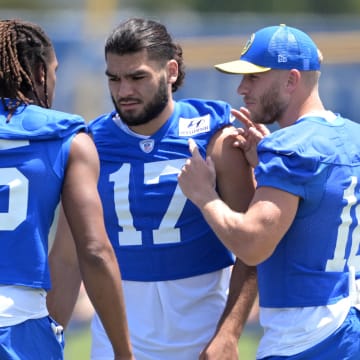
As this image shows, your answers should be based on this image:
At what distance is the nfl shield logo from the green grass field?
3927 millimetres

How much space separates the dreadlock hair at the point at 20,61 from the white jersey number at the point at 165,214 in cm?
66

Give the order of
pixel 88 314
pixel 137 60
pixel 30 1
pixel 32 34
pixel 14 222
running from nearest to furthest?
pixel 14 222 < pixel 32 34 < pixel 137 60 < pixel 88 314 < pixel 30 1

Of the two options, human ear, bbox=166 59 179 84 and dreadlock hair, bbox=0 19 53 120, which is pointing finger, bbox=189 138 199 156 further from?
dreadlock hair, bbox=0 19 53 120

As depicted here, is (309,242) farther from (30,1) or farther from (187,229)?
(30,1)

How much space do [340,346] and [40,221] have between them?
1.20 metres

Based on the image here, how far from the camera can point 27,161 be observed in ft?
13.8

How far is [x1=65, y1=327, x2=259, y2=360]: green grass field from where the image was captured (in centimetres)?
882

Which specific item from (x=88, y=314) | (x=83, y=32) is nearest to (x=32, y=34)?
(x=88, y=314)

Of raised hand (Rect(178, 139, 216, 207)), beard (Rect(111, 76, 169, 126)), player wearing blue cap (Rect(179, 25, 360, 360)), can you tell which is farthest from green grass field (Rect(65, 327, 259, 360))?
player wearing blue cap (Rect(179, 25, 360, 360))

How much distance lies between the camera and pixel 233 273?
4.94m

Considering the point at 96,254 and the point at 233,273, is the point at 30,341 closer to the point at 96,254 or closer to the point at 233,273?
the point at 96,254

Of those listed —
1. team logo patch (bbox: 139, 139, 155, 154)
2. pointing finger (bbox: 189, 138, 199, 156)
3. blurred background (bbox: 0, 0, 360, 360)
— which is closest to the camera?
pointing finger (bbox: 189, 138, 199, 156)

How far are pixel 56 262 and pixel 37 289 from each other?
899 millimetres

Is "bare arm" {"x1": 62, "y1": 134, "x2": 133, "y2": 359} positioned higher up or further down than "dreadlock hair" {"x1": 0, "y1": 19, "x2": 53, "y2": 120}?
further down
